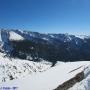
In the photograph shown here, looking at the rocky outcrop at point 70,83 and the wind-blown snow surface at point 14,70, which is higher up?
the rocky outcrop at point 70,83

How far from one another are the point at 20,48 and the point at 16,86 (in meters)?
143

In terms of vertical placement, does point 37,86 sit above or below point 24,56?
above

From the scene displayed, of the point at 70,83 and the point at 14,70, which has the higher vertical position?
the point at 70,83

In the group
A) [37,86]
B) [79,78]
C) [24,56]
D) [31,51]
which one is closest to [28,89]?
[37,86]

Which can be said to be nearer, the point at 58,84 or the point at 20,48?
the point at 58,84

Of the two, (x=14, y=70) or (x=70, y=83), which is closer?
(x=70, y=83)

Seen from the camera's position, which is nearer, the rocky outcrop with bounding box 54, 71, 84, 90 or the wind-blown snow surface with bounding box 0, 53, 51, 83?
the rocky outcrop with bounding box 54, 71, 84, 90

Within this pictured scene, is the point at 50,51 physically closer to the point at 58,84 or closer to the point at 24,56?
the point at 24,56

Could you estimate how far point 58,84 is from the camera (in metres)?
16.9

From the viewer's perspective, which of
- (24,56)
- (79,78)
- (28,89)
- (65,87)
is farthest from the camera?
(24,56)

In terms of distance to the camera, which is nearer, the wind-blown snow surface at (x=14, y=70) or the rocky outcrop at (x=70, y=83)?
the rocky outcrop at (x=70, y=83)

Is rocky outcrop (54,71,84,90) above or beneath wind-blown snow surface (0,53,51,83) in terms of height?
above

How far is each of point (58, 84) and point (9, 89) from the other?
14.8 feet

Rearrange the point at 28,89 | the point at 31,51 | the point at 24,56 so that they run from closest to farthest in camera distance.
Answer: the point at 28,89
the point at 24,56
the point at 31,51
